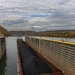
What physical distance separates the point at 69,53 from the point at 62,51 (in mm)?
2053

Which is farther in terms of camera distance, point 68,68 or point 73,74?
point 68,68

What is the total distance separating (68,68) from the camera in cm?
1438

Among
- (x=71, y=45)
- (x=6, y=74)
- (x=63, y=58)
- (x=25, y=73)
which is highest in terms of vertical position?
(x=71, y=45)

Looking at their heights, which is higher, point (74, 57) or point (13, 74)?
point (74, 57)

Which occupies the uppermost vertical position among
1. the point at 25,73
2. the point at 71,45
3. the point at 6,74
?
the point at 71,45

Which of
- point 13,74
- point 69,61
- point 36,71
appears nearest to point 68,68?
point 69,61

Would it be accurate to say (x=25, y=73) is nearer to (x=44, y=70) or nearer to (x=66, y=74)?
(x=44, y=70)

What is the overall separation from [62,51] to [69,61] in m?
2.26

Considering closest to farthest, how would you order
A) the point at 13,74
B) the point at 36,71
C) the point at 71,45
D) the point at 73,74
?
the point at 73,74 → the point at 71,45 → the point at 36,71 → the point at 13,74

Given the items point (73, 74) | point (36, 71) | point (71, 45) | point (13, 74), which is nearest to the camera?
point (73, 74)

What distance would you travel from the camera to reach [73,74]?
1310 centimetres

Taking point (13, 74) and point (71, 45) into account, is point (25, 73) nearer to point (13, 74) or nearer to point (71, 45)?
point (71, 45)

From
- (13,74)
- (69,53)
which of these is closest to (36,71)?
(69,53)

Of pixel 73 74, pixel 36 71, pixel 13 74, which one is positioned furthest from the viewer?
pixel 13 74
